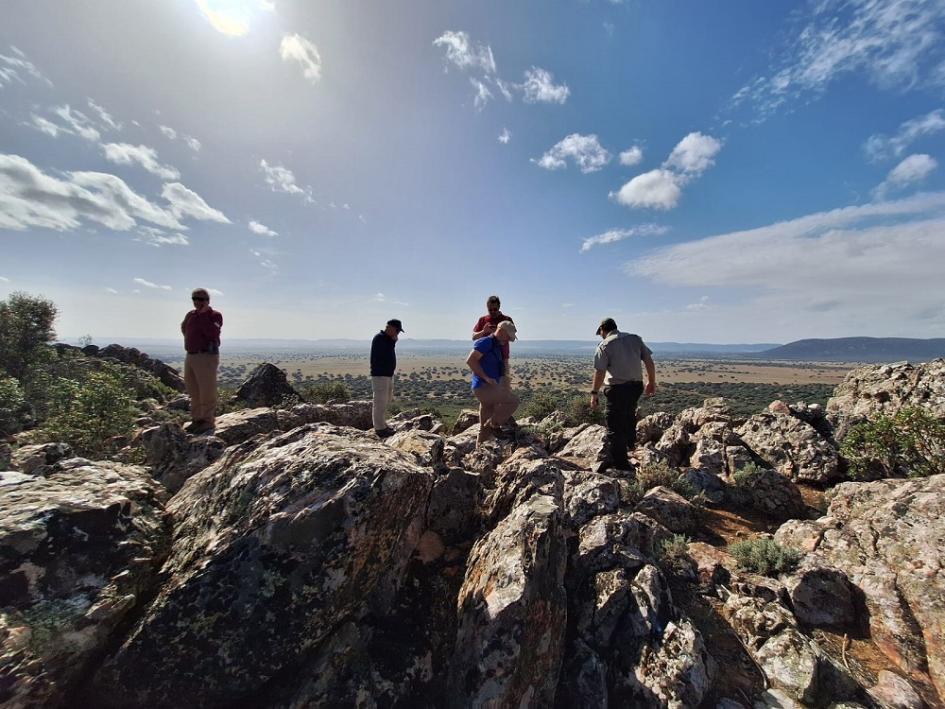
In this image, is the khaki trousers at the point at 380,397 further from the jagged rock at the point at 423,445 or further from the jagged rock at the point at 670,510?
the jagged rock at the point at 670,510

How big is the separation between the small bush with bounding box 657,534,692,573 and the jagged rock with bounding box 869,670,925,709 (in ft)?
6.67

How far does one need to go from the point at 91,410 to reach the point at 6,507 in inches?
326

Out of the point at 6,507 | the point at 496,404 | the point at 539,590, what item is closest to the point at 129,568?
the point at 6,507

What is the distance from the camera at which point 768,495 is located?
28.1ft

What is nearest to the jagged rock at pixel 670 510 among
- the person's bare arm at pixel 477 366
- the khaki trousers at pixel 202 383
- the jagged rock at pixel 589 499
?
the jagged rock at pixel 589 499

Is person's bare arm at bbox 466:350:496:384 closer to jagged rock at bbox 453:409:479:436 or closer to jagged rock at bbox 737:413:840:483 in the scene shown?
jagged rock at bbox 453:409:479:436

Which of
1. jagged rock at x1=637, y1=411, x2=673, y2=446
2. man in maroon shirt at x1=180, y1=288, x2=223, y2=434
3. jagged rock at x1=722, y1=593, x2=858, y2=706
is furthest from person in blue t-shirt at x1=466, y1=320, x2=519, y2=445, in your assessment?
jagged rock at x1=637, y1=411, x2=673, y2=446

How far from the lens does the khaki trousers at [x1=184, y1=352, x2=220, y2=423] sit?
976cm

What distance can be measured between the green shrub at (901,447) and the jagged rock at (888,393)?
87 cm

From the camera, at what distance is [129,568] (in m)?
3.69

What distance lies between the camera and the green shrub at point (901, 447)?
8.17 metres

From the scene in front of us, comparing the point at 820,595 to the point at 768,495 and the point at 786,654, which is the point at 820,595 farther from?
the point at 768,495

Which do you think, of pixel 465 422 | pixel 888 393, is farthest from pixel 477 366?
pixel 888 393

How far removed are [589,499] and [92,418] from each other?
12.0 m
